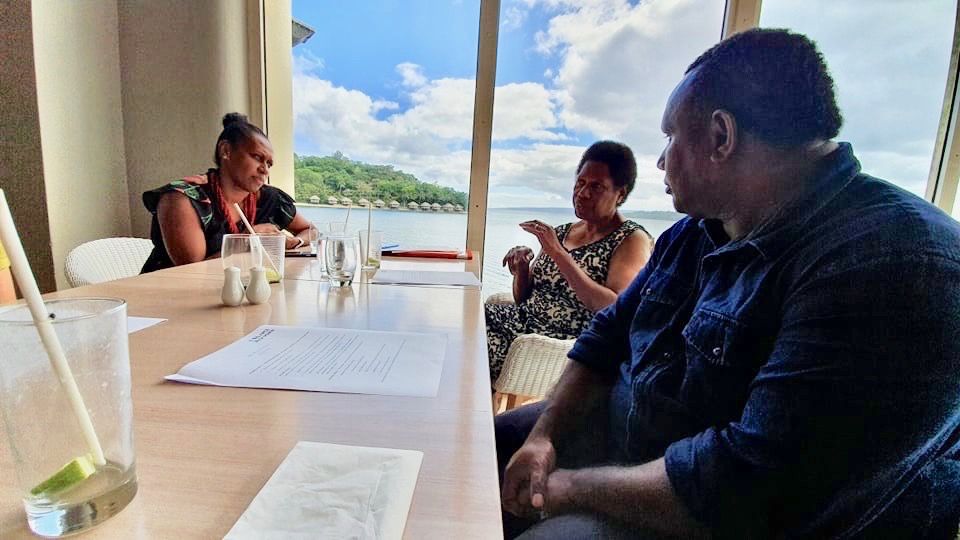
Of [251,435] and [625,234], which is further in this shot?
[625,234]

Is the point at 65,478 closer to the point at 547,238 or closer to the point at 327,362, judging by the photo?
the point at 327,362

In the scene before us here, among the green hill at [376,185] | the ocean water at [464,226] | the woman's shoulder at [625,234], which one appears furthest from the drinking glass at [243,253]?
the green hill at [376,185]

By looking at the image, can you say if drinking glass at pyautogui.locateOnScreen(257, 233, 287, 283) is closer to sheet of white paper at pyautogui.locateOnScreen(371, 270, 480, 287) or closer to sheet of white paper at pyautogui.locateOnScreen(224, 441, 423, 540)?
sheet of white paper at pyautogui.locateOnScreen(371, 270, 480, 287)

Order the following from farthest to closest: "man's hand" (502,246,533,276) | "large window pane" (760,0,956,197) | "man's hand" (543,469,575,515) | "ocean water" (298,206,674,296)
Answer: "ocean water" (298,206,674,296) < "large window pane" (760,0,956,197) < "man's hand" (502,246,533,276) < "man's hand" (543,469,575,515)

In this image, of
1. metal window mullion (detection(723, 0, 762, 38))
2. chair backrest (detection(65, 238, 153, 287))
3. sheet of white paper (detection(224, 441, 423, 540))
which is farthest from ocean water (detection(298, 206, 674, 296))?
sheet of white paper (detection(224, 441, 423, 540))

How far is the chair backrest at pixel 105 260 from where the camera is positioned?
5.29 feet

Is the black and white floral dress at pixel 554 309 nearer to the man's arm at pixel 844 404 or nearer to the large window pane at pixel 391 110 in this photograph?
the large window pane at pixel 391 110

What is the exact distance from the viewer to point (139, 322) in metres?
0.85

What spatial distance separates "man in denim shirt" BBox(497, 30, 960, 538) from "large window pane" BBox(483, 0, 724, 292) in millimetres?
1693

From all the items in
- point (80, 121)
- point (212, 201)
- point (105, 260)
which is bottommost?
point (105, 260)

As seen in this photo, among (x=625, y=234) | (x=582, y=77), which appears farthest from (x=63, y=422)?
(x=582, y=77)

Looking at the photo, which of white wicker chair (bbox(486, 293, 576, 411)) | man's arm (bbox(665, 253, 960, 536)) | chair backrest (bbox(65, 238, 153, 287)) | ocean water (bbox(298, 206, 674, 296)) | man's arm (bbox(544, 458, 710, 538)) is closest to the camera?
man's arm (bbox(665, 253, 960, 536))

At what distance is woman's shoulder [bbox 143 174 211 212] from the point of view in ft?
6.09

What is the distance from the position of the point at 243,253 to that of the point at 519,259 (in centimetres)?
114
